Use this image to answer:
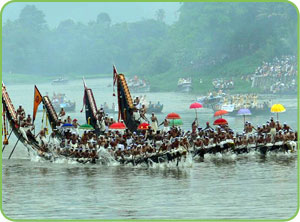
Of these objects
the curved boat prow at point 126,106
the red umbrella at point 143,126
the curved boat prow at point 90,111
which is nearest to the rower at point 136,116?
the curved boat prow at point 126,106

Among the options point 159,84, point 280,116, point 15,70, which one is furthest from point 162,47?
point 280,116

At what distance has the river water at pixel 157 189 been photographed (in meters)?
40.9

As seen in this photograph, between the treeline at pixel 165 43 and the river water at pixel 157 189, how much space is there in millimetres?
62103

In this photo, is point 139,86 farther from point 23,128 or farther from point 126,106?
point 23,128

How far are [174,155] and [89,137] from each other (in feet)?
23.9

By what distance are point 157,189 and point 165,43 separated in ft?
327

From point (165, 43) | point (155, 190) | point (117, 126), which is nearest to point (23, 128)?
point (117, 126)

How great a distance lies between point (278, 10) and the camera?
392ft

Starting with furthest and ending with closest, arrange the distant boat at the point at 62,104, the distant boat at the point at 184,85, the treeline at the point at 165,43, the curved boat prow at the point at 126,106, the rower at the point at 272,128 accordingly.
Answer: the distant boat at the point at 184,85
the treeline at the point at 165,43
the distant boat at the point at 62,104
the curved boat prow at the point at 126,106
the rower at the point at 272,128

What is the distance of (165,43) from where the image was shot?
145 metres

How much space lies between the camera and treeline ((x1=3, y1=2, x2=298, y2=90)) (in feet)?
394

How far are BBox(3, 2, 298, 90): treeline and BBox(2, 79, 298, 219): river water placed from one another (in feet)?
204

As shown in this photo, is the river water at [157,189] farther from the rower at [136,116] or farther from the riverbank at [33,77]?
the riverbank at [33,77]

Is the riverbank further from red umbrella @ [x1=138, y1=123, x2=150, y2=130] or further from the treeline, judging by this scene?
red umbrella @ [x1=138, y1=123, x2=150, y2=130]
